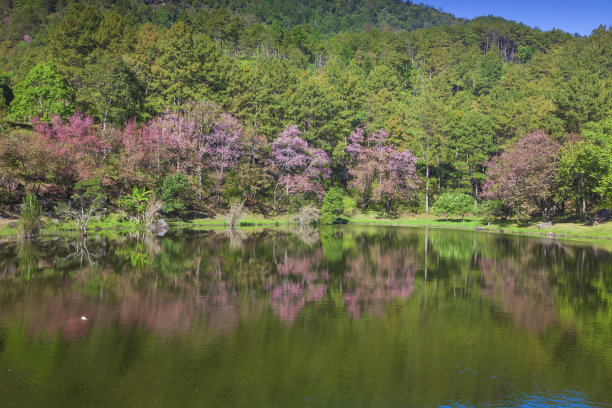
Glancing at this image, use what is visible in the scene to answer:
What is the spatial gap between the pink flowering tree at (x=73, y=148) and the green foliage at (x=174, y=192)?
832 cm

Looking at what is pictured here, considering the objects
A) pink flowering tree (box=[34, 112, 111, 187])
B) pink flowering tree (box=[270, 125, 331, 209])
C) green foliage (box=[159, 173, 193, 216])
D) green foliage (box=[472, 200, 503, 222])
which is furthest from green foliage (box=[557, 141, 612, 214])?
pink flowering tree (box=[34, 112, 111, 187])

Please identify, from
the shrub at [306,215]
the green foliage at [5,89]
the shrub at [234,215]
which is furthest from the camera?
the green foliage at [5,89]

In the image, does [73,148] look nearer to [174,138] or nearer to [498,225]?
[174,138]

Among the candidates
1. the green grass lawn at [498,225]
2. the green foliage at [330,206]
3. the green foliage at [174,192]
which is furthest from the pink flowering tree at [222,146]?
the green grass lawn at [498,225]

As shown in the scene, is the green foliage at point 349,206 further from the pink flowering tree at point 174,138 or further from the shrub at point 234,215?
the pink flowering tree at point 174,138

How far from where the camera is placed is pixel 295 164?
7231 centimetres

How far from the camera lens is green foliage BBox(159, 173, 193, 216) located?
56.7 metres

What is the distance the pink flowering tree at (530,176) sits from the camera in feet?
197

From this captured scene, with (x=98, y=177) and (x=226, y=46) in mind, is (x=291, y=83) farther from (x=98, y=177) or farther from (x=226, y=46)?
(x=226, y=46)

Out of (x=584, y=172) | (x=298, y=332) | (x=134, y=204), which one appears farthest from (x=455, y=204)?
(x=298, y=332)

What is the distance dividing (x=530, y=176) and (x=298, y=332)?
176 feet

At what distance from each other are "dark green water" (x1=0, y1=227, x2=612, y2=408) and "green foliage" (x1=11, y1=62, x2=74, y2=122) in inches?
1720

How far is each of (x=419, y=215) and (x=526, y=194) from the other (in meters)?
20.2

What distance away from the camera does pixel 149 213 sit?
52.3 meters
